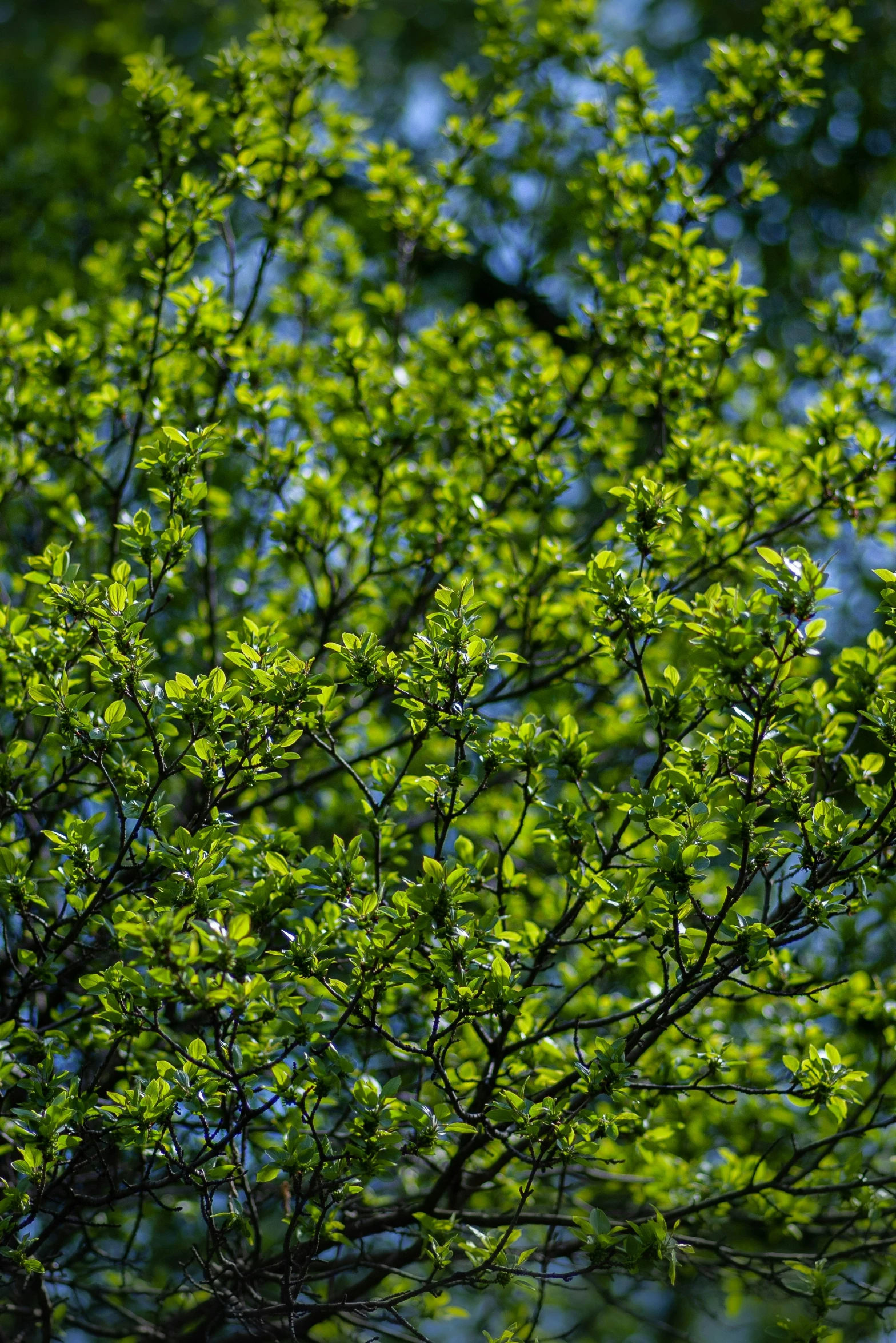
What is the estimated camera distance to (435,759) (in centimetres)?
528

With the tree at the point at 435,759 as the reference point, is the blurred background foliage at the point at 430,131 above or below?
above

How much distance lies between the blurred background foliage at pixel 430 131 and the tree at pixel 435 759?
2.39ft

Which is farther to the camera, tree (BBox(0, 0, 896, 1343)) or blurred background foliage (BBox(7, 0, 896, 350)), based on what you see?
blurred background foliage (BBox(7, 0, 896, 350))

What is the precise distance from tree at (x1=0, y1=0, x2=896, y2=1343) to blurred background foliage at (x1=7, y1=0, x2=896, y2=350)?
727 millimetres

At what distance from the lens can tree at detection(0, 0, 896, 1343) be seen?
3459mm

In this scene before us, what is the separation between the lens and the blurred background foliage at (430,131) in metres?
7.75

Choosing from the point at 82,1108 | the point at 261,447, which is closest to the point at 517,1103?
the point at 82,1108

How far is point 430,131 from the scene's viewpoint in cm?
959

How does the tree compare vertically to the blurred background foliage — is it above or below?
below

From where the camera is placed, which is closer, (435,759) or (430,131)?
(435,759)

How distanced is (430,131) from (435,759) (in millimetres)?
6685

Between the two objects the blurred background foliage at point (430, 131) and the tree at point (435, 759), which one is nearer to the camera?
the tree at point (435, 759)

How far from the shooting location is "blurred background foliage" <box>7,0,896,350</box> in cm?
775

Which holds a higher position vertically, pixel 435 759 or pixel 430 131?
pixel 430 131
